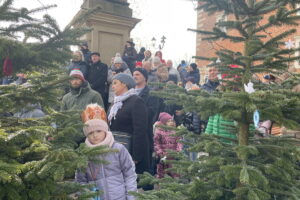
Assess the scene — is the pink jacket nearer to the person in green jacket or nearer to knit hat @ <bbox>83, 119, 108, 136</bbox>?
the person in green jacket

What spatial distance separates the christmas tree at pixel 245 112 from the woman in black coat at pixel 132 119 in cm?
129

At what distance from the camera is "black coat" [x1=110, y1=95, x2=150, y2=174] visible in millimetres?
4387

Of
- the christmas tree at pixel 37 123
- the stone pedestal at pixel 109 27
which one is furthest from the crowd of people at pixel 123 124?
the stone pedestal at pixel 109 27

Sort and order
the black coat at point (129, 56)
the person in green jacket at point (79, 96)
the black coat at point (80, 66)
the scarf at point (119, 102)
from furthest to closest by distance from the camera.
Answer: the black coat at point (129, 56)
the black coat at point (80, 66)
the person in green jacket at point (79, 96)
the scarf at point (119, 102)

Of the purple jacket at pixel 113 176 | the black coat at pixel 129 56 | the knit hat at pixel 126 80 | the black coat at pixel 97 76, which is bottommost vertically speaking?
the purple jacket at pixel 113 176

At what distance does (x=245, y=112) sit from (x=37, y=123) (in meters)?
1.64

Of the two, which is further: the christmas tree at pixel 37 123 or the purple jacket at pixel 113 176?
the purple jacket at pixel 113 176

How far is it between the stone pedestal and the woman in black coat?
5256mm

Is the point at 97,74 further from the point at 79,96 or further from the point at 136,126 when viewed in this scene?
the point at 136,126

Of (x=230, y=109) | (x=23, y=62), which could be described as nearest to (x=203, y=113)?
(x=230, y=109)

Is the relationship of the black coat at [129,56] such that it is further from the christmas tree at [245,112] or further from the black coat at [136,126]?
the christmas tree at [245,112]

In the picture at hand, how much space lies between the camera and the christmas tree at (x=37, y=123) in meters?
1.92

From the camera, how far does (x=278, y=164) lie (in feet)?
8.21

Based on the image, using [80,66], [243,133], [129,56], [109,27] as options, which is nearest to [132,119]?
[243,133]
